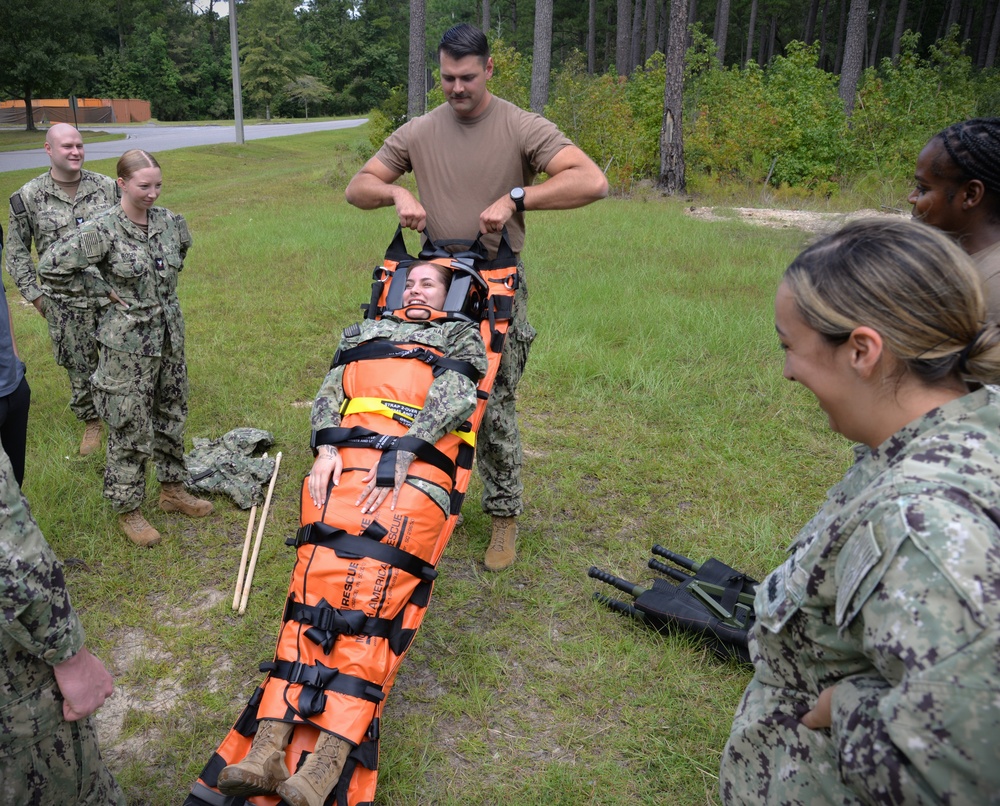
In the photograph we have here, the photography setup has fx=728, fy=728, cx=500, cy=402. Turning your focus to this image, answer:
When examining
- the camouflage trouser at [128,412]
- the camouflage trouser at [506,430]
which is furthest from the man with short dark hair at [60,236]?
the camouflage trouser at [506,430]

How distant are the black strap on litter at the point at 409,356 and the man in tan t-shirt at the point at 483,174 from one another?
72cm

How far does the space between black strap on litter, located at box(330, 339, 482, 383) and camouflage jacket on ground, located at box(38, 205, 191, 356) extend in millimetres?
1663

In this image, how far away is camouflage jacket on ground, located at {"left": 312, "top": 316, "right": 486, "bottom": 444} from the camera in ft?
9.75

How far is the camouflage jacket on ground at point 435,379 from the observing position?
2973 mm

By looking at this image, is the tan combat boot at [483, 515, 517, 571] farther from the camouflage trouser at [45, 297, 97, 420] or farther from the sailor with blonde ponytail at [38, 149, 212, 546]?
the camouflage trouser at [45, 297, 97, 420]

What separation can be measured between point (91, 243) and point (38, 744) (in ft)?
9.86

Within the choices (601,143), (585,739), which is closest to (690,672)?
(585,739)

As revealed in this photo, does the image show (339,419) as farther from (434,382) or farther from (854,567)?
(854,567)

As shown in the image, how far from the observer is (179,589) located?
397 cm

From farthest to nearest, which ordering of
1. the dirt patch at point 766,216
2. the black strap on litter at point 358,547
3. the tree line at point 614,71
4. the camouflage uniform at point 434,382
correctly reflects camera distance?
the tree line at point 614,71
the dirt patch at point 766,216
the camouflage uniform at point 434,382
the black strap on litter at point 358,547

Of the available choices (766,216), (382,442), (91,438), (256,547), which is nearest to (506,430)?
(382,442)

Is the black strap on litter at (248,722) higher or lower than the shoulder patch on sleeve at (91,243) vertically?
lower

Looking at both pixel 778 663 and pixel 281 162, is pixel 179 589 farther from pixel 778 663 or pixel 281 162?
pixel 281 162

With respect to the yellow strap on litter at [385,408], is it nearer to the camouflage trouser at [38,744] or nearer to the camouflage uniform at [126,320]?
the camouflage trouser at [38,744]
